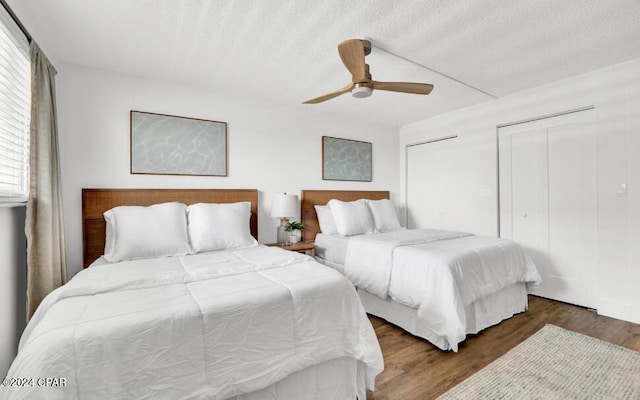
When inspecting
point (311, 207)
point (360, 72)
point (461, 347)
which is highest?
point (360, 72)

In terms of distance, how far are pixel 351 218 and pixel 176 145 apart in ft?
7.06

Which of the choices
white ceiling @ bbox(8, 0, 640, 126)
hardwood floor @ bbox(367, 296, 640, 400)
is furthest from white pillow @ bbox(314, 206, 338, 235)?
white ceiling @ bbox(8, 0, 640, 126)

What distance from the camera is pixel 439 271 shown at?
226 centimetres

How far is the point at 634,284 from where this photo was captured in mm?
2646

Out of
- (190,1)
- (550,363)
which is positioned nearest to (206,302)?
(190,1)

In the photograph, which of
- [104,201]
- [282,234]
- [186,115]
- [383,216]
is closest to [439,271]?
[383,216]

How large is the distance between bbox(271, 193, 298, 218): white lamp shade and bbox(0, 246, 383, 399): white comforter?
141 centimetres

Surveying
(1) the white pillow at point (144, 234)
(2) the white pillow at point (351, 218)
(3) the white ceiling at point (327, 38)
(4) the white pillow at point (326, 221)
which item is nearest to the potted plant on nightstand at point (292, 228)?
(4) the white pillow at point (326, 221)

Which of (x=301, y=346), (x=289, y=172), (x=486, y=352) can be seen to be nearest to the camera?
(x=301, y=346)

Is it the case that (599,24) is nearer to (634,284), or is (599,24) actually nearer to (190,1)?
(634,284)

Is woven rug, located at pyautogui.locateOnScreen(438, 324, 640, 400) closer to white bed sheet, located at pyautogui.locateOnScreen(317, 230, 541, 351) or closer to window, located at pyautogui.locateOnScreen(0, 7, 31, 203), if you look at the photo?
white bed sheet, located at pyautogui.locateOnScreen(317, 230, 541, 351)

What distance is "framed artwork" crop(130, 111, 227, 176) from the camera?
9.14 feet

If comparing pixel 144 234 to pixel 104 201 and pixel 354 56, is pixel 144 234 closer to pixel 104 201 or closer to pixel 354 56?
pixel 104 201

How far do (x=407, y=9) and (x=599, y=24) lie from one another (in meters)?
1.48
